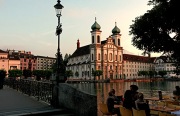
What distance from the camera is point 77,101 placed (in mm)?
10070

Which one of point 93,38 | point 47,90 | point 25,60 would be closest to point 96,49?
point 93,38

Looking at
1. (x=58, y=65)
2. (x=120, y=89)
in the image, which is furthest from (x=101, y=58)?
(x=58, y=65)

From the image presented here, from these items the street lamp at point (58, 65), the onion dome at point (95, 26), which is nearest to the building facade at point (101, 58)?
the onion dome at point (95, 26)

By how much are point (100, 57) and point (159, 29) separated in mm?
92406

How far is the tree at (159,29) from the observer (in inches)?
690

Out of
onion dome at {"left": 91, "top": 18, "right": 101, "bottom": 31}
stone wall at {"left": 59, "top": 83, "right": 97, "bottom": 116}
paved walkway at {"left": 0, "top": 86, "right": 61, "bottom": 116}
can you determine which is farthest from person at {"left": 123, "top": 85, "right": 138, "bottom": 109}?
onion dome at {"left": 91, "top": 18, "right": 101, "bottom": 31}

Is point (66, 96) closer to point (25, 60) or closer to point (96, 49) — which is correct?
point (96, 49)

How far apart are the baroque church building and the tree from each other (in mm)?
88225

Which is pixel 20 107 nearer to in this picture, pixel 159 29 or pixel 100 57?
pixel 159 29

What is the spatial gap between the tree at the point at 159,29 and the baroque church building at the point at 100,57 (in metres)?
88.2

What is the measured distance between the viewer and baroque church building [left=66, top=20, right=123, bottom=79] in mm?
111062

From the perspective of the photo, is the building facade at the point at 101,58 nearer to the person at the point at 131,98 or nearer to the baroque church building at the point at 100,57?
the baroque church building at the point at 100,57

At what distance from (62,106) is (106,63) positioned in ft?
340

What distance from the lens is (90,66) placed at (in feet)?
369
